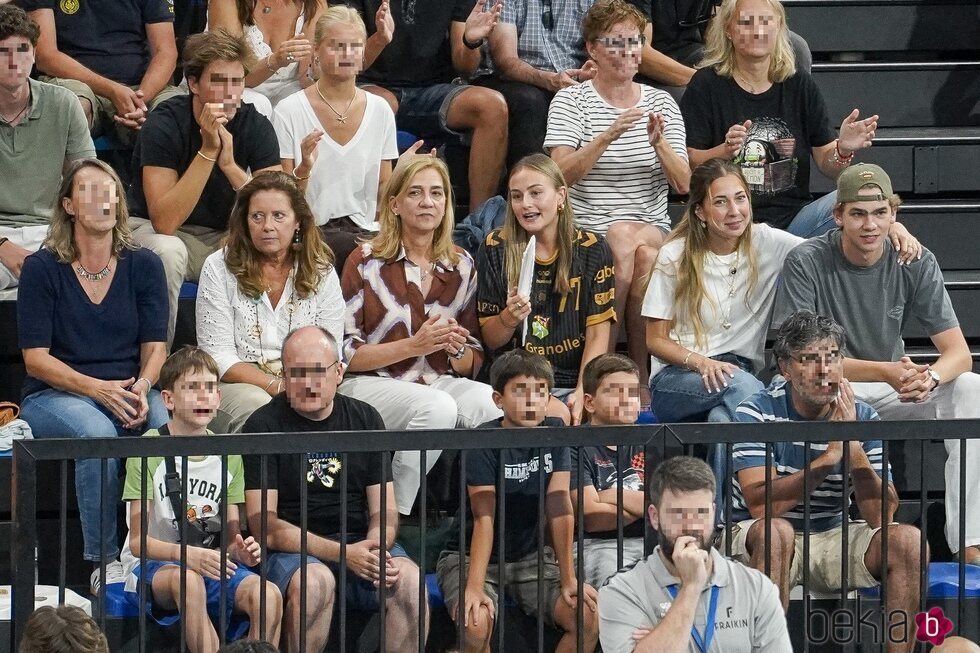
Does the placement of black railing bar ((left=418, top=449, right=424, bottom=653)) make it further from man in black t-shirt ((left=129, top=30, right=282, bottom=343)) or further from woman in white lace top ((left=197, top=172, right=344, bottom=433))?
man in black t-shirt ((left=129, top=30, right=282, bottom=343))

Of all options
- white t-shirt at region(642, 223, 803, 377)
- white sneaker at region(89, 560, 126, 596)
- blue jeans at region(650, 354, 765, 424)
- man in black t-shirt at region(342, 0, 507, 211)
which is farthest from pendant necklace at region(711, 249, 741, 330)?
white sneaker at region(89, 560, 126, 596)

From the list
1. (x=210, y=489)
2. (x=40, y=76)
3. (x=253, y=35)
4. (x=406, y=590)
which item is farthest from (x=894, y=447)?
(x=40, y=76)

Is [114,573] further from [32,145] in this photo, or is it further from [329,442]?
[32,145]

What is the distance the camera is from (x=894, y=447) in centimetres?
520

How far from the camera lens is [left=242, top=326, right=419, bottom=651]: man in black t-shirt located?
4.20 meters

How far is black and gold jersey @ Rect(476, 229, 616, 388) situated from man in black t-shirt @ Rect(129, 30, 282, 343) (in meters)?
0.90

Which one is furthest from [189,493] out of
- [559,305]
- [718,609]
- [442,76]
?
[442,76]

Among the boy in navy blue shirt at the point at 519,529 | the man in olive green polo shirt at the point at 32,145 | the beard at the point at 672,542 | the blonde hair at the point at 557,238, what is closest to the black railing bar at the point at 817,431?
the beard at the point at 672,542

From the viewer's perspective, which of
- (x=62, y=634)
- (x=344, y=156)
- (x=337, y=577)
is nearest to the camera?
(x=62, y=634)

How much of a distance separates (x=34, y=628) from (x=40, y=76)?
3386 millimetres

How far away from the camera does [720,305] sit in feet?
17.2

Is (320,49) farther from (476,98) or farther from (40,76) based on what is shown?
(40,76)

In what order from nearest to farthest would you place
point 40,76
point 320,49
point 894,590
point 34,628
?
point 34,628, point 894,590, point 320,49, point 40,76

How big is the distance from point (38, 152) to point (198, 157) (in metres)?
0.61
